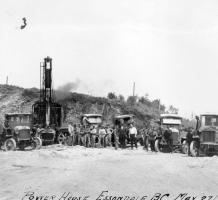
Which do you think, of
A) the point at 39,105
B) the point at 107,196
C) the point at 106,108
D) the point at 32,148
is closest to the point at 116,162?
the point at 107,196

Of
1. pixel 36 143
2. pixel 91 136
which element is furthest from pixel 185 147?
pixel 36 143

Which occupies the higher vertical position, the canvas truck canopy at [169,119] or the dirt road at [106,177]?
the canvas truck canopy at [169,119]

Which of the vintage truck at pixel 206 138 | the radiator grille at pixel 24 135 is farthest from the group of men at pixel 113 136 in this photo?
the radiator grille at pixel 24 135

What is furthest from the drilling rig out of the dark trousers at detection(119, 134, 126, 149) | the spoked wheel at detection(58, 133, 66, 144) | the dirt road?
the dirt road

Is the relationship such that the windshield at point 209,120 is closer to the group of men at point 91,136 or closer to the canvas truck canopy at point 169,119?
the canvas truck canopy at point 169,119

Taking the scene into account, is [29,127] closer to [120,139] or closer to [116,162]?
[120,139]

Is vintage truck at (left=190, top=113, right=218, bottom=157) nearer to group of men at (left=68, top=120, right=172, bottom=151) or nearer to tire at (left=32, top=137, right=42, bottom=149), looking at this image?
group of men at (left=68, top=120, right=172, bottom=151)
